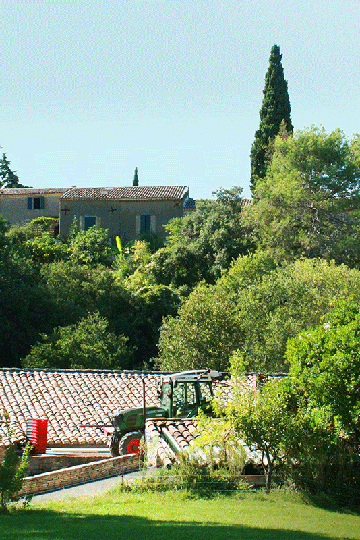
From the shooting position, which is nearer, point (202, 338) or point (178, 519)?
point (178, 519)

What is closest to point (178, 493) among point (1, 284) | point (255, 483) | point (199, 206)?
point (255, 483)

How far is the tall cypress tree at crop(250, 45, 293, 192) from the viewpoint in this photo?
50.1 metres

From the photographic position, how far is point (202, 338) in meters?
29.7

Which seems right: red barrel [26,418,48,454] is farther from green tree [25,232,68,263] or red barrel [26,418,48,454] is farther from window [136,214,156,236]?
window [136,214,156,236]

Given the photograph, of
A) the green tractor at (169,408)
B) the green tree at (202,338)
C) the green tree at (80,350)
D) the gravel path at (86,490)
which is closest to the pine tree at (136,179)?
the green tree at (80,350)

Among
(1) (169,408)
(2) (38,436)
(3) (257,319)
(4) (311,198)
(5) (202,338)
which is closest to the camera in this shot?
(1) (169,408)

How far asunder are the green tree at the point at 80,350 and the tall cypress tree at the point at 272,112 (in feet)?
69.5

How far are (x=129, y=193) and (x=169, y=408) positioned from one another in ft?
117

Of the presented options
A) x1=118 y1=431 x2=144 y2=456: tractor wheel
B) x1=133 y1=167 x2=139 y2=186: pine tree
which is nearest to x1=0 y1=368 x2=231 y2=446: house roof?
x1=118 y1=431 x2=144 y2=456: tractor wheel

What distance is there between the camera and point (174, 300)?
42.3m

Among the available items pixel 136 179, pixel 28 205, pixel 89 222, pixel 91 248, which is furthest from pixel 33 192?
pixel 136 179

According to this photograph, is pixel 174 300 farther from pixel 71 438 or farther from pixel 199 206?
pixel 71 438

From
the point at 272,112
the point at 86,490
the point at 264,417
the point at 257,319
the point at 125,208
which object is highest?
the point at 272,112

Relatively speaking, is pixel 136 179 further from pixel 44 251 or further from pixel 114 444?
pixel 114 444
